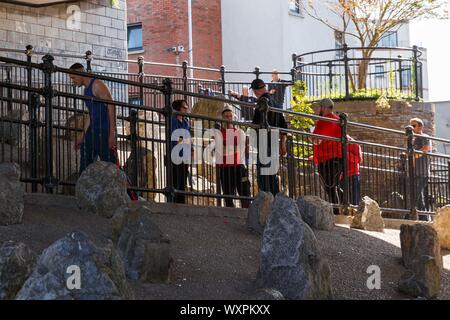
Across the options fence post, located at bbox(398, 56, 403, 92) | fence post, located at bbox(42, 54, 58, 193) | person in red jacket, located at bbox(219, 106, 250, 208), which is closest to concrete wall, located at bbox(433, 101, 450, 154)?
fence post, located at bbox(398, 56, 403, 92)

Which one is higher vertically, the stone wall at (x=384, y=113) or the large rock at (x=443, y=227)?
the stone wall at (x=384, y=113)

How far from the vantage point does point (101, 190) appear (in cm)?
905

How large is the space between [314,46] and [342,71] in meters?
11.5

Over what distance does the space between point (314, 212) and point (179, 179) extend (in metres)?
1.64

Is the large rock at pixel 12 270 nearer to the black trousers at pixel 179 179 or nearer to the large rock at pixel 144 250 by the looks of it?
the large rock at pixel 144 250

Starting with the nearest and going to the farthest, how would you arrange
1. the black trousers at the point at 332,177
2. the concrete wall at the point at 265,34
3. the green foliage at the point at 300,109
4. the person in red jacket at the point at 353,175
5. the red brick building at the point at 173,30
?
the black trousers at the point at 332,177 < the person in red jacket at the point at 353,175 < the green foliage at the point at 300,109 < the red brick building at the point at 173,30 < the concrete wall at the point at 265,34

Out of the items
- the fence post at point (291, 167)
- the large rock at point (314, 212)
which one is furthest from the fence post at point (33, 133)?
the fence post at point (291, 167)

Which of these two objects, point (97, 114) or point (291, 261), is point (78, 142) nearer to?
point (97, 114)

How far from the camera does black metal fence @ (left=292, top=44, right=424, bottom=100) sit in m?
23.9

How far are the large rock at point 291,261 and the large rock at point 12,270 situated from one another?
6.83 feet

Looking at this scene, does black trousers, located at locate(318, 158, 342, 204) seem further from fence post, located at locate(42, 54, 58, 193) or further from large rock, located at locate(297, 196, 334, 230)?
fence post, located at locate(42, 54, 58, 193)

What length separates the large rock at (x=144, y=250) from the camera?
7133 millimetres
